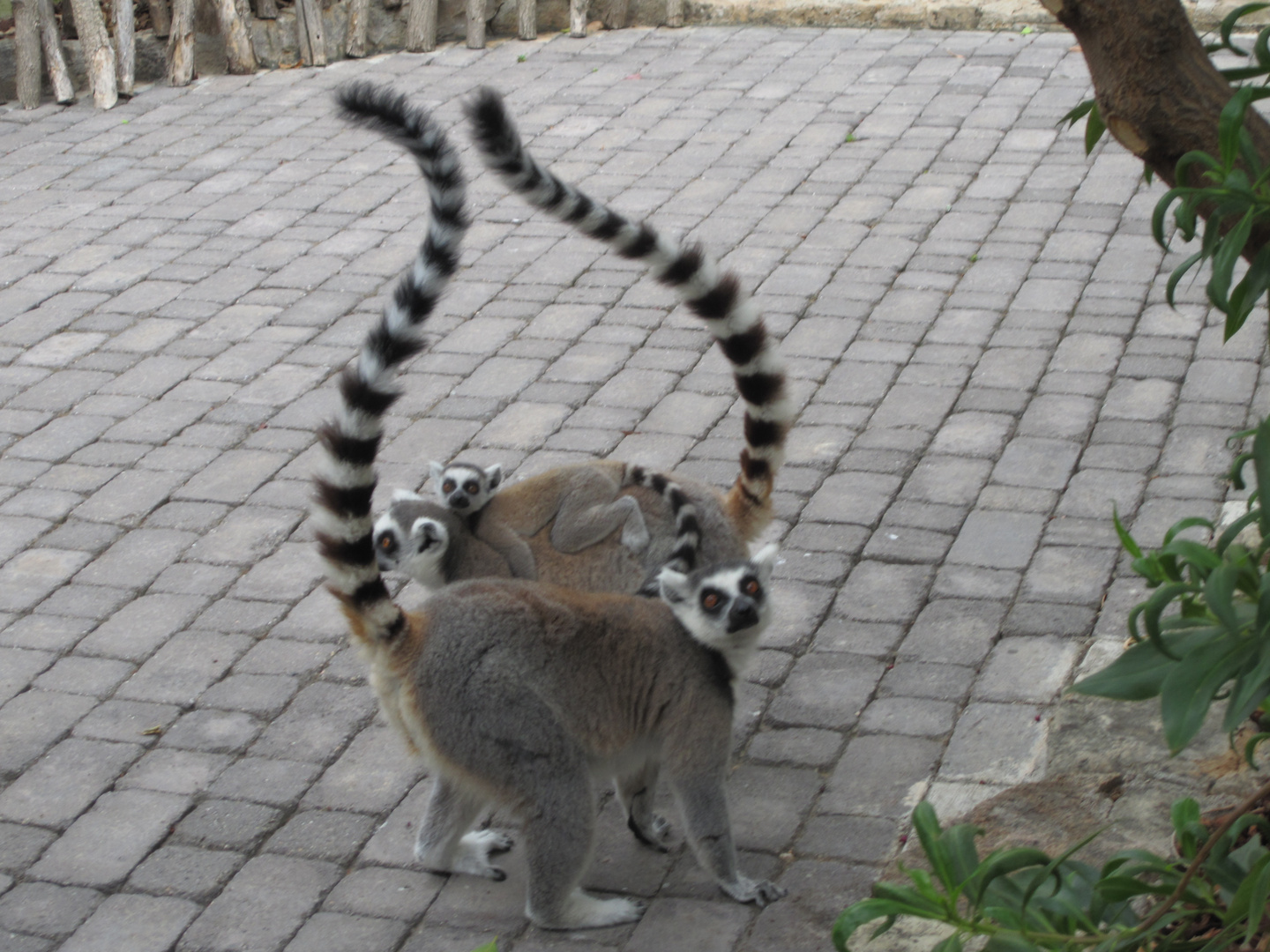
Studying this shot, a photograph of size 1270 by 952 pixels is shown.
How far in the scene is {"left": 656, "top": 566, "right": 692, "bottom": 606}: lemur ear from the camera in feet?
13.4

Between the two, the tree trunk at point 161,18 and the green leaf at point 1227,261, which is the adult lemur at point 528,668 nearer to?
the green leaf at point 1227,261

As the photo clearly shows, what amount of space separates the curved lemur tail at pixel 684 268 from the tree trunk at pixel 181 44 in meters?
8.12

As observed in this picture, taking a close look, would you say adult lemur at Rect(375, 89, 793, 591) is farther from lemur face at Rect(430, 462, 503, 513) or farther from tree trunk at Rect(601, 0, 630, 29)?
tree trunk at Rect(601, 0, 630, 29)

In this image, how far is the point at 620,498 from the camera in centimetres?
487

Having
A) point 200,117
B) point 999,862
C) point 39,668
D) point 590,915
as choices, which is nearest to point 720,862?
point 590,915

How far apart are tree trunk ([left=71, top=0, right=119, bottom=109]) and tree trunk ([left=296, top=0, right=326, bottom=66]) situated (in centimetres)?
155

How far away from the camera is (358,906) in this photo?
159 inches

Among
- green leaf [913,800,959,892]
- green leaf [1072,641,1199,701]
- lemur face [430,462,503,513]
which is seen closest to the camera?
green leaf [1072,641,1199,701]

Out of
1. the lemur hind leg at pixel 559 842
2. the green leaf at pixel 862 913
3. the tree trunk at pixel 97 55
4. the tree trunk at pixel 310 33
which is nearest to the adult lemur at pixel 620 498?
the lemur hind leg at pixel 559 842

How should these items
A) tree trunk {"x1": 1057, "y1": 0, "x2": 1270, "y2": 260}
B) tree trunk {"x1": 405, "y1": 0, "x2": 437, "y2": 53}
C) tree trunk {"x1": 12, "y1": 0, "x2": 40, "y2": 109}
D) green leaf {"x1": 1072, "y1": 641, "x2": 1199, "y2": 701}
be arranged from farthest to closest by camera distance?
tree trunk {"x1": 405, "y1": 0, "x2": 437, "y2": 53} < tree trunk {"x1": 12, "y1": 0, "x2": 40, "y2": 109} < tree trunk {"x1": 1057, "y1": 0, "x2": 1270, "y2": 260} < green leaf {"x1": 1072, "y1": 641, "x2": 1199, "y2": 701}

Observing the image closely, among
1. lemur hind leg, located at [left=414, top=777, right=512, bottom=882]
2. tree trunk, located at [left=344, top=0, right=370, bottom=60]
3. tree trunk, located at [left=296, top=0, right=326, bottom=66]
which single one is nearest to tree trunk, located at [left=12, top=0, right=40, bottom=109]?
tree trunk, located at [left=296, top=0, right=326, bottom=66]

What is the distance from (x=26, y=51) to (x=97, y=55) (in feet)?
1.70

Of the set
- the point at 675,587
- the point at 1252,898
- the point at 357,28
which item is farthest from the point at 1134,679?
the point at 357,28

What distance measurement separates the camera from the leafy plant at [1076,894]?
2715 millimetres
